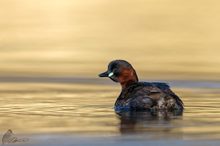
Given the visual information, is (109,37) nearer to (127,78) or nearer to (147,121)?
(127,78)

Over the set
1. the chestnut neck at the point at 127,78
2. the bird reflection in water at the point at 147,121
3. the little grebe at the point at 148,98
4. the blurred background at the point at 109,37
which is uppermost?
the blurred background at the point at 109,37

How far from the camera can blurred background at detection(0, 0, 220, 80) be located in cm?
2495

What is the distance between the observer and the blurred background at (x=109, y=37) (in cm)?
2495

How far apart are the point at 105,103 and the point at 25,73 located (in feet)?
15.8

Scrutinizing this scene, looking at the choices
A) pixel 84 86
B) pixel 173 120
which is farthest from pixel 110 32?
pixel 173 120

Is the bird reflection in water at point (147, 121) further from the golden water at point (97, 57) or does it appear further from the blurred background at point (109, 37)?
the blurred background at point (109, 37)

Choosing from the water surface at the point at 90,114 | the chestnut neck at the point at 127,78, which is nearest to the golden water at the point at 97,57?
the water surface at the point at 90,114

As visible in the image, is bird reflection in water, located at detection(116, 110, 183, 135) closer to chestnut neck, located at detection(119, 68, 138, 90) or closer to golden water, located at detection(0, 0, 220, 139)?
golden water, located at detection(0, 0, 220, 139)

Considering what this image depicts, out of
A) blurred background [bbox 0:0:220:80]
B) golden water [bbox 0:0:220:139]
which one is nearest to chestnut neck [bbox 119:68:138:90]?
golden water [bbox 0:0:220:139]

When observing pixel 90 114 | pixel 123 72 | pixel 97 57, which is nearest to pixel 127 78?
pixel 123 72

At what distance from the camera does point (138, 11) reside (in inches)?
1638

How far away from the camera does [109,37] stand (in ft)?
108

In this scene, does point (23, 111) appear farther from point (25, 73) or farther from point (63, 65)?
point (63, 65)

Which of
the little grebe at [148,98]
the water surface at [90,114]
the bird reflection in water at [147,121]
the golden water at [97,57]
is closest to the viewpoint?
the water surface at [90,114]
